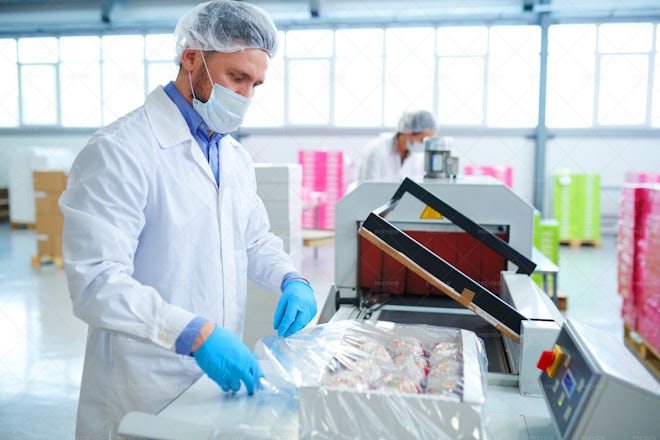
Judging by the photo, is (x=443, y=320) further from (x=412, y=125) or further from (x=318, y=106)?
(x=318, y=106)

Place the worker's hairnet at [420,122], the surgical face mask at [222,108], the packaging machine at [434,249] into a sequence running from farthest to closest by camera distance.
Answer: the worker's hairnet at [420,122]
the packaging machine at [434,249]
the surgical face mask at [222,108]

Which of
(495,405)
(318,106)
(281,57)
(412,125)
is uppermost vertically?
(281,57)

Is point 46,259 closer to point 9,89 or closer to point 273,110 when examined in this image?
point 9,89

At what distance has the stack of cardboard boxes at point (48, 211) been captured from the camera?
6145 millimetres

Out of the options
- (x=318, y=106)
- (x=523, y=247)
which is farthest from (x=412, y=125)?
(x=318, y=106)

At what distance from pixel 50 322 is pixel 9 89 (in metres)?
5.71

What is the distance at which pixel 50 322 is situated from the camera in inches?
171

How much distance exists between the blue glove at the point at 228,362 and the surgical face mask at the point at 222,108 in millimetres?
653

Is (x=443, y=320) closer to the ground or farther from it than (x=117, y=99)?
closer to the ground

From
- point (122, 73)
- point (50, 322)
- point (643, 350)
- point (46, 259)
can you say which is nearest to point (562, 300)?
point (643, 350)

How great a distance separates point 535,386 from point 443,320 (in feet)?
1.86

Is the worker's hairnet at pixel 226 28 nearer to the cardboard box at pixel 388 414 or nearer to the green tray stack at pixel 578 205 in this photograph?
the cardboard box at pixel 388 414

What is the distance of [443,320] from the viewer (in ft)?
5.97

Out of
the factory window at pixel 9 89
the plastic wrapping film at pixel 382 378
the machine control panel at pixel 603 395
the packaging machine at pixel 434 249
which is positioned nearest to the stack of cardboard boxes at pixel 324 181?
the factory window at pixel 9 89
